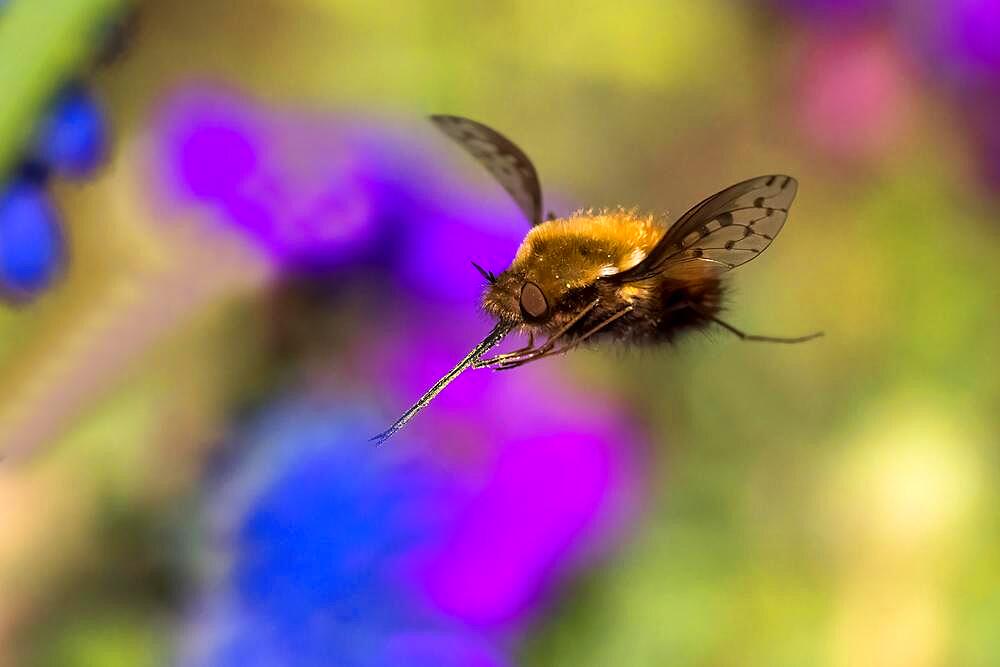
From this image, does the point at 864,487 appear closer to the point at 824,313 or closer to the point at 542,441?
the point at 824,313

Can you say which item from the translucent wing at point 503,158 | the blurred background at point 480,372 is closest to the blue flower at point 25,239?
the blurred background at point 480,372

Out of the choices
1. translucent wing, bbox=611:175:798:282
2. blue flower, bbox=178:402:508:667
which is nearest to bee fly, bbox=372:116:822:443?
translucent wing, bbox=611:175:798:282

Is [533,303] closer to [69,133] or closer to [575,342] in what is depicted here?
[575,342]

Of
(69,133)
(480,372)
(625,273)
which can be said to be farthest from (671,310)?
(480,372)

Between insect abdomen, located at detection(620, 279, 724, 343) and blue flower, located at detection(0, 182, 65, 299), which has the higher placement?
blue flower, located at detection(0, 182, 65, 299)

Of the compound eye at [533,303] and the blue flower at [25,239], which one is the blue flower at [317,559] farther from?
the compound eye at [533,303]

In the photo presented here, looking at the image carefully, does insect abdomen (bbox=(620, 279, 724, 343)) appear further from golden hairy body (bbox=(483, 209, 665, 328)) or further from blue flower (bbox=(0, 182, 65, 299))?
blue flower (bbox=(0, 182, 65, 299))

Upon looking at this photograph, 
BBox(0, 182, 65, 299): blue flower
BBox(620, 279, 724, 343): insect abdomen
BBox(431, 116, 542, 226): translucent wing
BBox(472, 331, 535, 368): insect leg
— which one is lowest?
BBox(472, 331, 535, 368): insect leg

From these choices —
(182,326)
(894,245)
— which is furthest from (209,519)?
(894,245)
